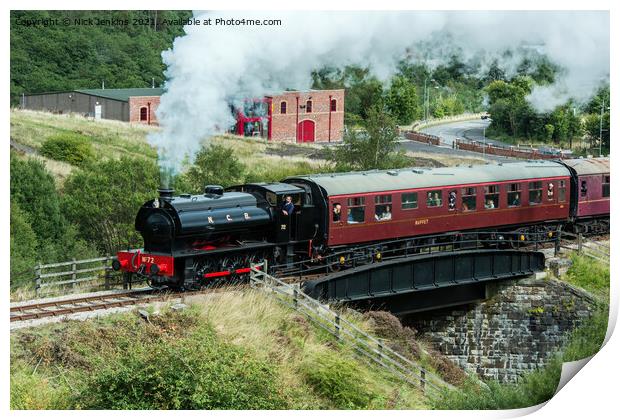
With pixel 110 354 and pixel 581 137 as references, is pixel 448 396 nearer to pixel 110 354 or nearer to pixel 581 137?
pixel 110 354

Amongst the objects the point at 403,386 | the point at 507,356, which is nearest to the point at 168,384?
the point at 403,386

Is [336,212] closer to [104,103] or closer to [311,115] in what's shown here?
[104,103]

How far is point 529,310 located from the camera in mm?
34688

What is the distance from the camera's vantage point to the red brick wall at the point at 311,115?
44.2 meters

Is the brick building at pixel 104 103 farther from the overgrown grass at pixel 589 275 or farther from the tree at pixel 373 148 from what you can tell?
the overgrown grass at pixel 589 275

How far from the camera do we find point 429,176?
34.3m

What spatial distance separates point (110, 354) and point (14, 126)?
16.8 m

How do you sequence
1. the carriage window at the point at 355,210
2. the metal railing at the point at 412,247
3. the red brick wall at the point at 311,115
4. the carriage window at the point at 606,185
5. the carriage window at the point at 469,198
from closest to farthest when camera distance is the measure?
the metal railing at the point at 412,247
the carriage window at the point at 355,210
the carriage window at the point at 469,198
the carriage window at the point at 606,185
the red brick wall at the point at 311,115

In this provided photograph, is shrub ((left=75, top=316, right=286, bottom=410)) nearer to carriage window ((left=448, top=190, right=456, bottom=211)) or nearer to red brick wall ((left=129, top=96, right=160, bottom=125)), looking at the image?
carriage window ((left=448, top=190, right=456, bottom=211))

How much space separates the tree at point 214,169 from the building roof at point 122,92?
10.1 feet

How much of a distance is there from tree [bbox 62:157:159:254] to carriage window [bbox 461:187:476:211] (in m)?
9.46

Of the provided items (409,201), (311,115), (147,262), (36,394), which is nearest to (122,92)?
(311,115)

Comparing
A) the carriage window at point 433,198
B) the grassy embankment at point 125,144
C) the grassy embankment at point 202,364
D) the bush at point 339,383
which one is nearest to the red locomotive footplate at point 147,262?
the grassy embankment at point 202,364

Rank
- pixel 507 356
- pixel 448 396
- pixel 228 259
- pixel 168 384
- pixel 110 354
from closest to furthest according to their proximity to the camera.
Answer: pixel 168 384 < pixel 110 354 < pixel 448 396 < pixel 228 259 < pixel 507 356
